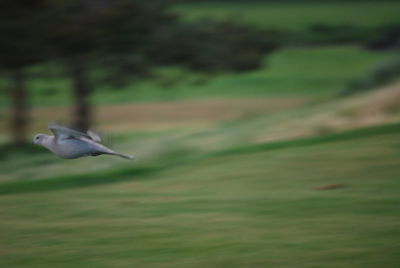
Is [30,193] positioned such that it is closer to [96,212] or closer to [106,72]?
[96,212]

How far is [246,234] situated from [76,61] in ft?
44.7

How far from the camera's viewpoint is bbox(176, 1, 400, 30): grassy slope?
59.4 meters

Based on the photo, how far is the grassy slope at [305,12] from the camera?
2339 inches

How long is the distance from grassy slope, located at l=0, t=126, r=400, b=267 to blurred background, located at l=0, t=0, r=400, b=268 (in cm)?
2

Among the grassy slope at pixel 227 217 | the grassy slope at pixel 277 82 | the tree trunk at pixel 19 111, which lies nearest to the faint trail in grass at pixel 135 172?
the grassy slope at pixel 227 217

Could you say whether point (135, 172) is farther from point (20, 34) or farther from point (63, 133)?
point (20, 34)

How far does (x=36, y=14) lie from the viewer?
1758cm

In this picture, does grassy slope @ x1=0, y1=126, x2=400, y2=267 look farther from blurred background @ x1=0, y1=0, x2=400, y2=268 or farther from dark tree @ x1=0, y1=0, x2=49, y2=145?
dark tree @ x1=0, y1=0, x2=49, y2=145

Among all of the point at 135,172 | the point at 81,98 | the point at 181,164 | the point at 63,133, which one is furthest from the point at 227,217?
the point at 81,98

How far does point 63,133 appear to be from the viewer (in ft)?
22.2

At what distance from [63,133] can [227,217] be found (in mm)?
2131

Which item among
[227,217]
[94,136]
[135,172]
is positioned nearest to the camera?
[94,136]

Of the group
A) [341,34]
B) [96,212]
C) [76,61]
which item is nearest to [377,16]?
[341,34]

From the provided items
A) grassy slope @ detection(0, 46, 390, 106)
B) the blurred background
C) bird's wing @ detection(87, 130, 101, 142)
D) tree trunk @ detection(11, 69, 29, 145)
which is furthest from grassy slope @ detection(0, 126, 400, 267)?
grassy slope @ detection(0, 46, 390, 106)
